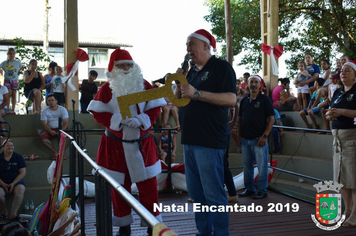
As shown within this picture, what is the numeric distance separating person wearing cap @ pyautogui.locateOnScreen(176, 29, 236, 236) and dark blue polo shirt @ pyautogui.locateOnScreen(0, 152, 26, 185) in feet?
16.9

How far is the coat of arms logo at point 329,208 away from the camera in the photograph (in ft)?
13.0

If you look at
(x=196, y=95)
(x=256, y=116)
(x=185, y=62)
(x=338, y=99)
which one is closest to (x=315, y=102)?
(x=256, y=116)

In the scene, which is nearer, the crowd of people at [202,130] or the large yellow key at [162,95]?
the large yellow key at [162,95]

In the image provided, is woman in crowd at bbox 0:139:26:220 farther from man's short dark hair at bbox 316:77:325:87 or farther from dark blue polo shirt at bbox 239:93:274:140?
man's short dark hair at bbox 316:77:325:87

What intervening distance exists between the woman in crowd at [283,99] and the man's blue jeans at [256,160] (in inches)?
199

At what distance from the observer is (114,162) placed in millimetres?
3578

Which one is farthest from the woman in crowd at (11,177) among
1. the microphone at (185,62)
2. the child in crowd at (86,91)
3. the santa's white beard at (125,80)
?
the microphone at (185,62)

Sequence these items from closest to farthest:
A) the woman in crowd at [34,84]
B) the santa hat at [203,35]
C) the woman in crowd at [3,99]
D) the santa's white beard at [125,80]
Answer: the santa hat at [203,35] < the santa's white beard at [125,80] < the woman in crowd at [3,99] < the woman in crowd at [34,84]

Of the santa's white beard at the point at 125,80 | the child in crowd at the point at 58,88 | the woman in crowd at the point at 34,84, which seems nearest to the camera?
the santa's white beard at the point at 125,80

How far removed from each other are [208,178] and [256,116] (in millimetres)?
2543

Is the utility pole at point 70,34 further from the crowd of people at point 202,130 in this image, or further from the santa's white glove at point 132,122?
the santa's white glove at point 132,122

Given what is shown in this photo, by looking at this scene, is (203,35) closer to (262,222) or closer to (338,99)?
(338,99)

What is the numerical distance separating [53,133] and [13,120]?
115 cm

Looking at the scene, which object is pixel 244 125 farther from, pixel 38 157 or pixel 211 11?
pixel 211 11
